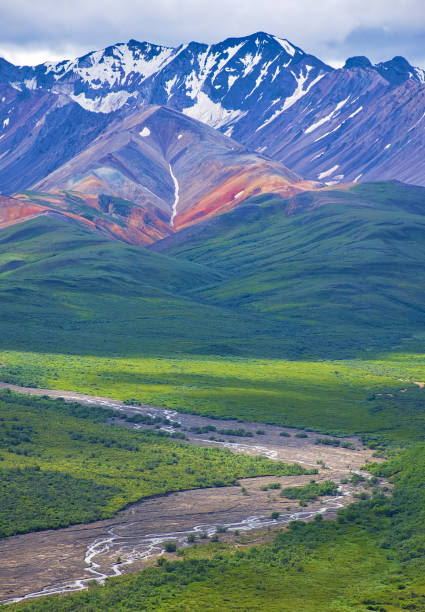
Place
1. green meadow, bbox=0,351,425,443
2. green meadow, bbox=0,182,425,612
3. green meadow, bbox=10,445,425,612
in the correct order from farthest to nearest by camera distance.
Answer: green meadow, bbox=0,351,425,443
green meadow, bbox=0,182,425,612
green meadow, bbox=10,445,425,612

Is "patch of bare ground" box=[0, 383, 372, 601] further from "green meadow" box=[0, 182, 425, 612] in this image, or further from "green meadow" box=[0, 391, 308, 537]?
"green meadow" box=[0, 182, 425, 612]

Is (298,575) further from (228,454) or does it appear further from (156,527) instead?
(228,454)

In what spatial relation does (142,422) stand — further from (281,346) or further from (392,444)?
(281,346)

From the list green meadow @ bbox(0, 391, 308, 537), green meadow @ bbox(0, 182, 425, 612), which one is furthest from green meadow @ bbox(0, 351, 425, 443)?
green meadow @ bbox(0, 391, 308, 537)

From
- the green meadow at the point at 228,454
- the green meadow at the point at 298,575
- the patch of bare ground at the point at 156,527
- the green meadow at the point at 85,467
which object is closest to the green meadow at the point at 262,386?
the green meadow at the point at 228,454

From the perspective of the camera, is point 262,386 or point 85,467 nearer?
point 85,467

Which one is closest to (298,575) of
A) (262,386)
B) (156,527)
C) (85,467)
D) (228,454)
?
(156,527)

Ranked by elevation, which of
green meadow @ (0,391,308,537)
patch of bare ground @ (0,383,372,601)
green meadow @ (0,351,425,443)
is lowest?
patch of bare ground @ (0,383,372,601)

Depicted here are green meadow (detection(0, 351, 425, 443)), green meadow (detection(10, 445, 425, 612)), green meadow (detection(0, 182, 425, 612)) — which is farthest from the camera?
green meadow (detection(0, 351, 425, 443))

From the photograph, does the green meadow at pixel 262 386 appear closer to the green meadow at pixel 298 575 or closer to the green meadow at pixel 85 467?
the green meadow at pixel 85 467

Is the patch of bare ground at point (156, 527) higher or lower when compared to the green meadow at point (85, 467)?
lower

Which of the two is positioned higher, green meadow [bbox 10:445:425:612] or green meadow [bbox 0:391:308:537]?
green meadow [bbox 0:391:308:537]
